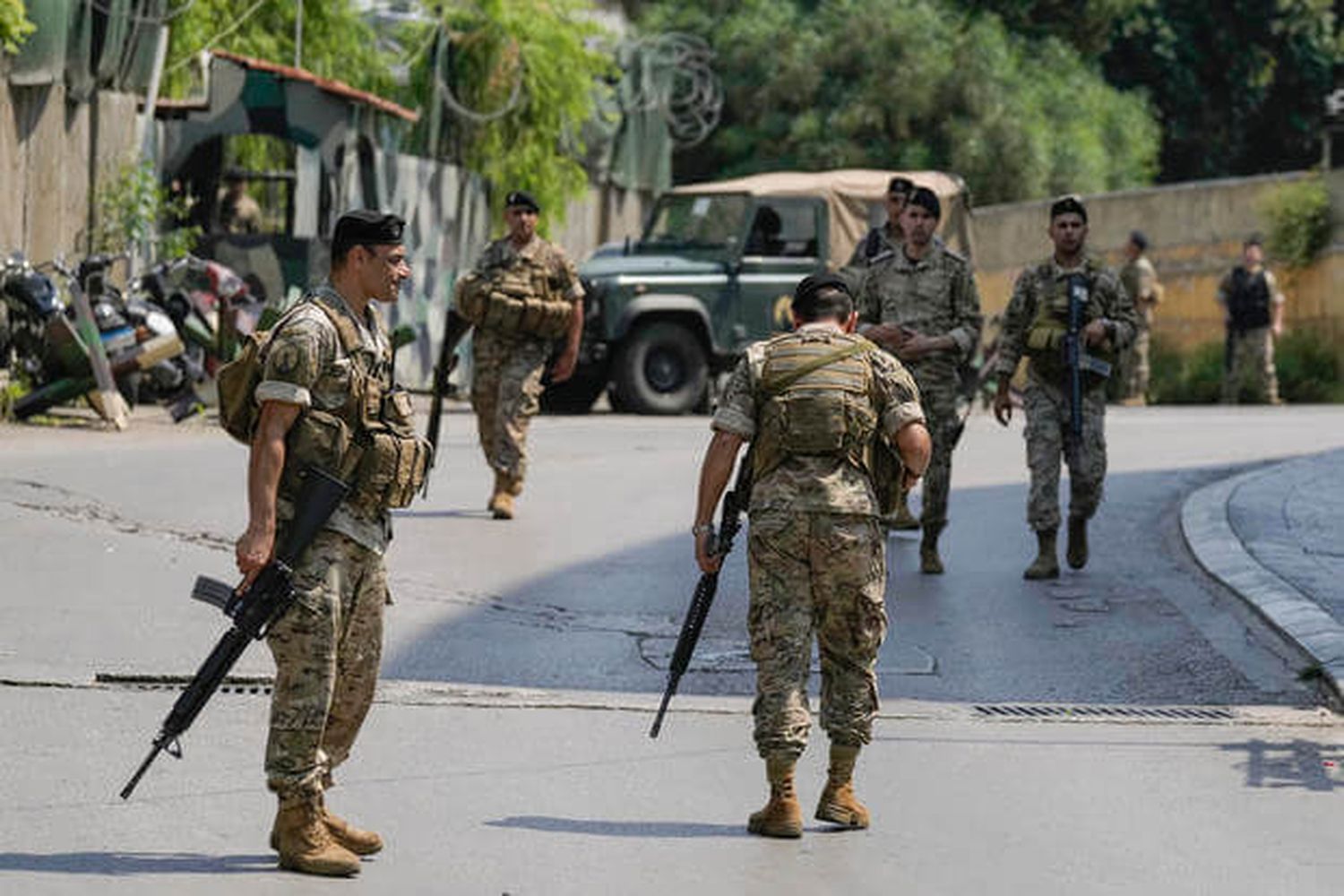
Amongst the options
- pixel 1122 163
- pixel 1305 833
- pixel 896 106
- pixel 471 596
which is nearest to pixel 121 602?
pixel 471 596

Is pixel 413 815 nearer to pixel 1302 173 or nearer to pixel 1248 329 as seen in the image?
pixel 1248 329

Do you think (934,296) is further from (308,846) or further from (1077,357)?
(308,846)

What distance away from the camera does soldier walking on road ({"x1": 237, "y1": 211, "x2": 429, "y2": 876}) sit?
668cm

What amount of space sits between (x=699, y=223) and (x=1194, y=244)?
425 inches

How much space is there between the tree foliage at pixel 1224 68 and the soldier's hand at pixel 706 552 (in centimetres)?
3959

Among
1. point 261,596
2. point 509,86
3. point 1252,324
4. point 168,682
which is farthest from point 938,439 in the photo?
point 509,86

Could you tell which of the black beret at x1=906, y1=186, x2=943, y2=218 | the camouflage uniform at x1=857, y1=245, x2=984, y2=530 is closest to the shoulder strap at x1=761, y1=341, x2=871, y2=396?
the black beret at x1=906, y1=186, x2=943, y2=218

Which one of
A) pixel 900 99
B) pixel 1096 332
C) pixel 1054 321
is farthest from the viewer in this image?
pixel 900 99

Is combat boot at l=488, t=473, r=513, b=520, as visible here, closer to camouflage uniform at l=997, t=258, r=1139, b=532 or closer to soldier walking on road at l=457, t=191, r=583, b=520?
soldier walking on road at l=457, t=191, r=583, b=520

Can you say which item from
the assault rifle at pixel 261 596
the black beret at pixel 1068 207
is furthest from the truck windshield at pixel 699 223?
the assault rifle at pixel 261 596

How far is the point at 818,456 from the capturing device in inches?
297

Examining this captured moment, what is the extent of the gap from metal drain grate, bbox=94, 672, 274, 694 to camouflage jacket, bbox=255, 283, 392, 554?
256 centimetres

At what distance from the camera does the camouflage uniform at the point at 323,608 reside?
6.70 metres

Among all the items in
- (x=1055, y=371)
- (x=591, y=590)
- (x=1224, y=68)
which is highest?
(x=1224, y=68)
